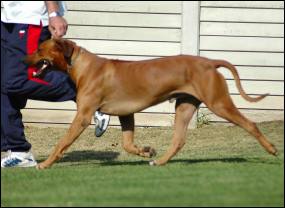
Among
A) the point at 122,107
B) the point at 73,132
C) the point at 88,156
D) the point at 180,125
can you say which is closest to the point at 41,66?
the point at 73,132

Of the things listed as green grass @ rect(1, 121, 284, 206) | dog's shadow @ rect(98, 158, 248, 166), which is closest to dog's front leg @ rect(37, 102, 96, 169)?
green grass @ rect(1, 121, 284, 206)

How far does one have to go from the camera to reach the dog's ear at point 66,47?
8352mm

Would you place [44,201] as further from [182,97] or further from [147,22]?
[147,22]

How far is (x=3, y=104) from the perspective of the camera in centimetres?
859

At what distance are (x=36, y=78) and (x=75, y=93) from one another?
16.0 inches

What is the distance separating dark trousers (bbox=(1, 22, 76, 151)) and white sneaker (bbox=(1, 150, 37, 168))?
2.2 inches

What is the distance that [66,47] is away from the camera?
27.5 feet

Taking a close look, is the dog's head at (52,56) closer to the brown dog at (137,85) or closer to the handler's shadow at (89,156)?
the brown dog at (137,85)

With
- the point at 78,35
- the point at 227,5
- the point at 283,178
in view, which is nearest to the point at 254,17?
the point at 227,5

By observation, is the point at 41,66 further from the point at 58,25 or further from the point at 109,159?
the point at 109,159

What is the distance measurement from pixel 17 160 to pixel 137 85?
4.42 feet

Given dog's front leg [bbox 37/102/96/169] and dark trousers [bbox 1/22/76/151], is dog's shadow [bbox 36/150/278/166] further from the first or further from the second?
dark trousers [bbox 1/22/76/151]

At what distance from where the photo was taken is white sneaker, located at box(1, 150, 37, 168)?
852 centimetres

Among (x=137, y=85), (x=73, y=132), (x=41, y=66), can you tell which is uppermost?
(x=41, y=66)
